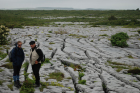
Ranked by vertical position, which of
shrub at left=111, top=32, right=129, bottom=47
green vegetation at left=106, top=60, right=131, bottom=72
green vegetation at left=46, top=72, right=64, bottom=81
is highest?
shrub at left=111, top=32, right=129, bottom=47

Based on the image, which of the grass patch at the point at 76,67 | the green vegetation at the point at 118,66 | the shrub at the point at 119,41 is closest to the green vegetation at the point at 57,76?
the grass patch at the point at 76,67

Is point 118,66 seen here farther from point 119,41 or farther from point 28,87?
point 119,41

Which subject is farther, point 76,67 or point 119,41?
point 119,41

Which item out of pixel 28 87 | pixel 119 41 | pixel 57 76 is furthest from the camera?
pixel 119 41

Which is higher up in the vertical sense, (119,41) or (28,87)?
(119,41)

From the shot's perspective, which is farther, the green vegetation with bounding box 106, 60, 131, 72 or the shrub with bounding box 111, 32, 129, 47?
the shrub with bounding box 111, 32, 129, 47

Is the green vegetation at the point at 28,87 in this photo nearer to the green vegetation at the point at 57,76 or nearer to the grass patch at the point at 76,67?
the green vegetation at the point at 57,76

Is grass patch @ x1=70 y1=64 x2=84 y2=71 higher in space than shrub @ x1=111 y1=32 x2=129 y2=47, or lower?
lower

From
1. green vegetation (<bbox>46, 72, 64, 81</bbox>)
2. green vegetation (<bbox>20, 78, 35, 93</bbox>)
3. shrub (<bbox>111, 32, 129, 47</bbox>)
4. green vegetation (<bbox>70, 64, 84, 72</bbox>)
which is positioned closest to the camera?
green vegetation (<bbox>20, 78, 35, 93</bbox>)

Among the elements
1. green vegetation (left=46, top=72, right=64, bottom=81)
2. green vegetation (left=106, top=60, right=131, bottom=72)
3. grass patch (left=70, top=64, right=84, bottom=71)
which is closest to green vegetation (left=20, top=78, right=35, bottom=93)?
green vegetation (left=46, top=72, right=64, bottom=81)

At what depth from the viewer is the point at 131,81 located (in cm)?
576

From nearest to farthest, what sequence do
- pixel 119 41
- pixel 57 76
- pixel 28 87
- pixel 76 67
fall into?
pixel 28 87 → pixel 57 76 → pixel 76 67 → pixel 119 41

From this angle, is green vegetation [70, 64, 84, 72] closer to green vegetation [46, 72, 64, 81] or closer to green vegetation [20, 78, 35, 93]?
green vegetation [46, 72, 64, 81]

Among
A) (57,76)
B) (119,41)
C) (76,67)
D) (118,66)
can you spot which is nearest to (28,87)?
(57,76)
